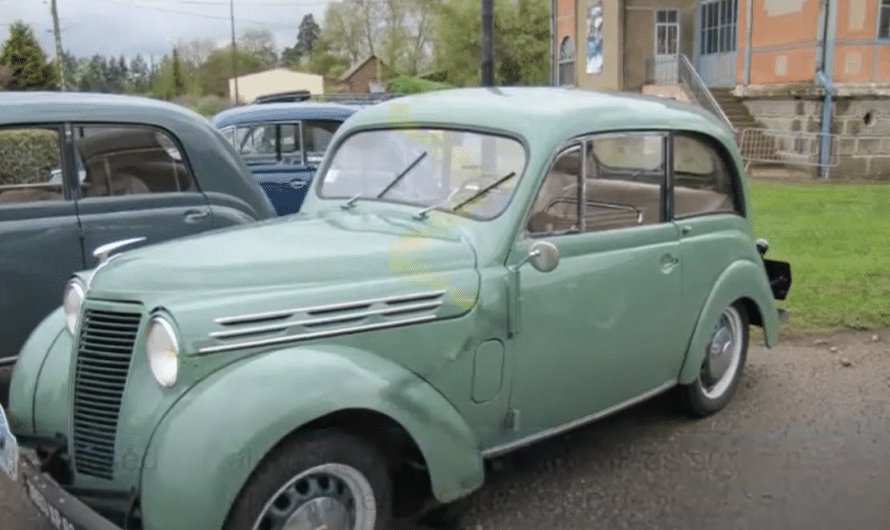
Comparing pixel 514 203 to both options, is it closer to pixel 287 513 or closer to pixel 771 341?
pixel 287 513

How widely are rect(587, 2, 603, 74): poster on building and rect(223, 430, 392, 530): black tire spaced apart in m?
26.4

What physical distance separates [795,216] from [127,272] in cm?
1061

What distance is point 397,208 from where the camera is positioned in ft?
13.1

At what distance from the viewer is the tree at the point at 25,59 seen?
140ft

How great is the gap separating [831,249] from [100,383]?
8272 millimetres

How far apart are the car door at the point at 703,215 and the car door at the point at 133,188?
298cm

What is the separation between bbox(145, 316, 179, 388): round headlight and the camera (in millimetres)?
2832

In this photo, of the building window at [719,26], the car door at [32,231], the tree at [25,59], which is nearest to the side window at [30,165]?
the car door at [32,231]

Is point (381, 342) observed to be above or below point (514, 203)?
below

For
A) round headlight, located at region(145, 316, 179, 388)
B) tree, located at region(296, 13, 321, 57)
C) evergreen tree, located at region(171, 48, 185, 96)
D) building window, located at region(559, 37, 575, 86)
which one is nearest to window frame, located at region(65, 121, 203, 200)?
round headlight, located at region(145, 316, 179, 388)

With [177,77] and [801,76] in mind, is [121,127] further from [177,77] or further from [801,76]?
[177,77]

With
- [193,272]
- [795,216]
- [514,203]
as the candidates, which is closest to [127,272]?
[193,272]

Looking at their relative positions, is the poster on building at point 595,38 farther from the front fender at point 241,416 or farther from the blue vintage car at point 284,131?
the front fender at point 241,416

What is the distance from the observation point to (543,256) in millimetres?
3627
